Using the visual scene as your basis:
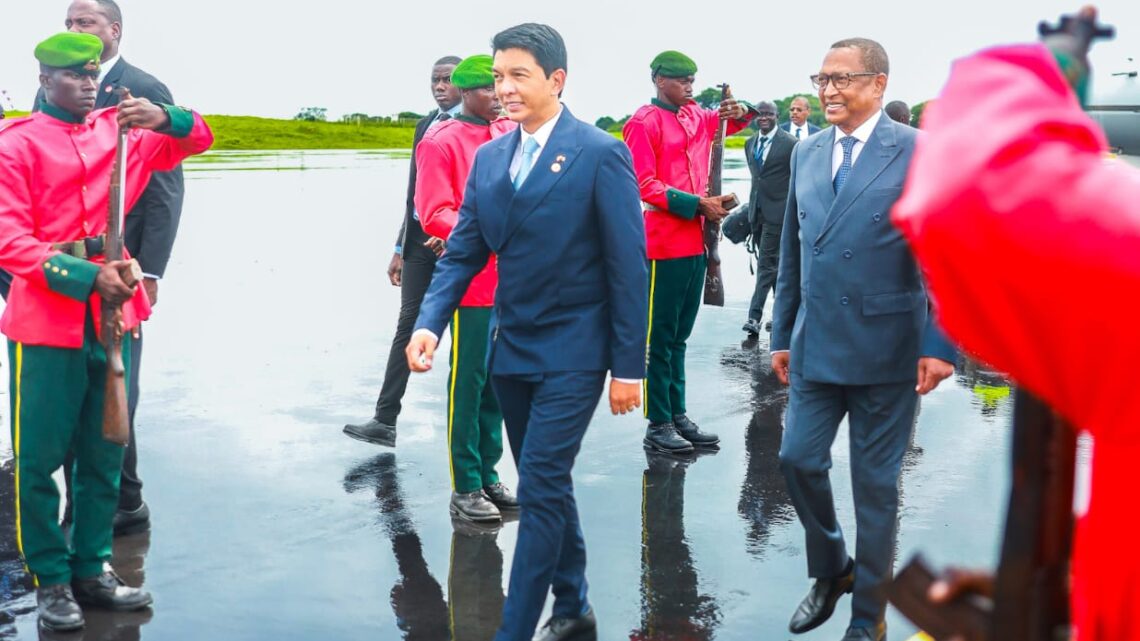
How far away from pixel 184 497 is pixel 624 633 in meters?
2.71

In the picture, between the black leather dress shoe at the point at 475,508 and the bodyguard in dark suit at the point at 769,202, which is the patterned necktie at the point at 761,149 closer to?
the bodyguard in dark suit at the point at 769,202

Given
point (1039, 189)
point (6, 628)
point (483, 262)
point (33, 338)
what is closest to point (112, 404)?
point (33, 338)

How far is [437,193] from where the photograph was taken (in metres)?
6.08

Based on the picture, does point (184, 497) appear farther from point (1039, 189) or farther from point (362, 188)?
point (362, 188)

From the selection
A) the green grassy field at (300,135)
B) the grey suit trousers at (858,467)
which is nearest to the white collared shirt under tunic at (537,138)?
the grey suit trousers at (858,467)

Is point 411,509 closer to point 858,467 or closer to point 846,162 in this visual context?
point 858,467

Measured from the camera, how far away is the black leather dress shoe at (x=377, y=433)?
7.33 m

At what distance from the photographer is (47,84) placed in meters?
4.74

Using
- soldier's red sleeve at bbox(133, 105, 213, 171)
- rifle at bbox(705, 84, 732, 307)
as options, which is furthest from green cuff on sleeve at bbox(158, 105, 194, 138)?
rifle at bbox(705, 84, 732, 307)

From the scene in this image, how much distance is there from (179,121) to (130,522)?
6.37ft

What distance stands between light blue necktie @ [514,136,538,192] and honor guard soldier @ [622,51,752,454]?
2.70 meters

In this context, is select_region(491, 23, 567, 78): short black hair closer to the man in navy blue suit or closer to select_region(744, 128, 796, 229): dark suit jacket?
the man in navy blue suit

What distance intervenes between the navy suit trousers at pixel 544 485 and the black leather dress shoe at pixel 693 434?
9.98 ft

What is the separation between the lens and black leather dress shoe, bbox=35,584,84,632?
4605mm
